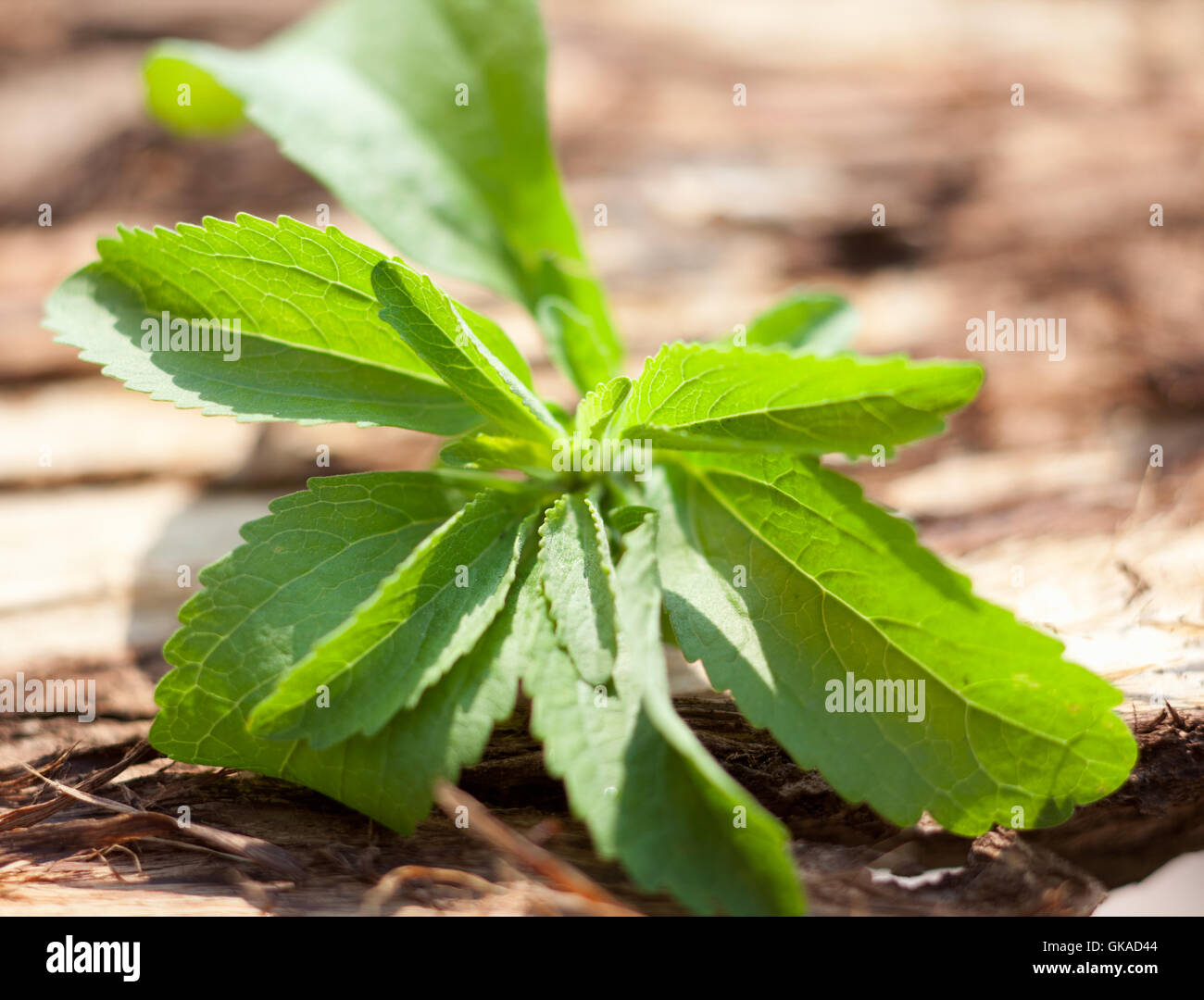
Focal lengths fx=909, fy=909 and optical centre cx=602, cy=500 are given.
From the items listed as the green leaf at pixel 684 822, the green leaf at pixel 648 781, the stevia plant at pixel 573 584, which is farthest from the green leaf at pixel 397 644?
the green leaf at pixel 684 822

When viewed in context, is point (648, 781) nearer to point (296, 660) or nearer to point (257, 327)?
point (296, 660)

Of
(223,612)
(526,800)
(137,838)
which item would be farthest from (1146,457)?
(137,838)

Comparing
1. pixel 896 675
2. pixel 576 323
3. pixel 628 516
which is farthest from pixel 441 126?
pixel 896 675

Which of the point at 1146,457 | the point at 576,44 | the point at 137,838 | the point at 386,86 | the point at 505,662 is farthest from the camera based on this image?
the point at 576,44

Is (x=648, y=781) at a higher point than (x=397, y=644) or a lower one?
lower

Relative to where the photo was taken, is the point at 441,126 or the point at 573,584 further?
the point at 441,126

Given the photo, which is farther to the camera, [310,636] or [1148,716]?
[1148,716]

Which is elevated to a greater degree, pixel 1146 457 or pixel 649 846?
pixel 1146 457

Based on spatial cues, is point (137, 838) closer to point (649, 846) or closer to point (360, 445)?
point (649, 846)
